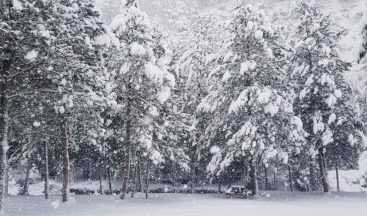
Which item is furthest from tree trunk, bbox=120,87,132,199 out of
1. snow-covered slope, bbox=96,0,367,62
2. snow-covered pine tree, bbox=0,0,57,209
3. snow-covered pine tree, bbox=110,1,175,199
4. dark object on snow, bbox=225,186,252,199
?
snow-covered slope, bbox=96,0,367,62

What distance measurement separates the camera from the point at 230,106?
29312mm

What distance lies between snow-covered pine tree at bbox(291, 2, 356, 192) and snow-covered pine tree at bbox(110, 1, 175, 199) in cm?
1084

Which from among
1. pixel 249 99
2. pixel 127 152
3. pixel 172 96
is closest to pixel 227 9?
pixel 172 96

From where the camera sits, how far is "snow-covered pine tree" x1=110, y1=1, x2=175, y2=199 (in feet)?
88.7

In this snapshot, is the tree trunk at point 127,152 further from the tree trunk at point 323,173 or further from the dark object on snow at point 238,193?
the tree trunk at point 323,173

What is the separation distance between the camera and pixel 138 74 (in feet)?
90.4

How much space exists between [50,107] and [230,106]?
1233cm

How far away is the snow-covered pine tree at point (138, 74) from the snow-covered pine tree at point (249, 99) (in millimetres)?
4555

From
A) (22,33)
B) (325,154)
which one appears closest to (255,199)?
(325,154)

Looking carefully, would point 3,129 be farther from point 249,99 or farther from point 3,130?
point 249,99

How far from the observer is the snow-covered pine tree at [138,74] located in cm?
2705

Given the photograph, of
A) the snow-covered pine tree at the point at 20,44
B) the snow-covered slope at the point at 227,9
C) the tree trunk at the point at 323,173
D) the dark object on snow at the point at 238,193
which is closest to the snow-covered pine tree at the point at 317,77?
the tree trunk at the point at 323,173

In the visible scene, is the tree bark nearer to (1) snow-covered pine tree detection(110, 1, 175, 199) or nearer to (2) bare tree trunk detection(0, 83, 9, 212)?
(2) bare tree trunk detection(0, 83, 9, 212)

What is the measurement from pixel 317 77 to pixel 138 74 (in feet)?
44.4
